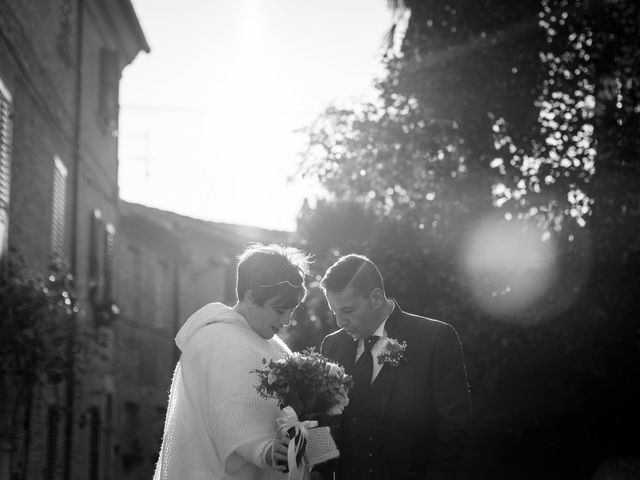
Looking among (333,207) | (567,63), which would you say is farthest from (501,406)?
(333,207)

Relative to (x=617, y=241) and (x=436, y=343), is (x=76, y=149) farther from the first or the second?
(x=436, y=343)

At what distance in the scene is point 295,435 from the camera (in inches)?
196

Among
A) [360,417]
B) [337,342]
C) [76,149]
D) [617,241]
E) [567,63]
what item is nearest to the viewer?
[360,417]

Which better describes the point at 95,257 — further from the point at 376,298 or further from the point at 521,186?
the point at 376,298

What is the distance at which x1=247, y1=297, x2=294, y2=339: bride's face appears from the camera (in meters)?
5.38

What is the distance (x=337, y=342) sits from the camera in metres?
6.35

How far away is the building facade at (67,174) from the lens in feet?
45.5

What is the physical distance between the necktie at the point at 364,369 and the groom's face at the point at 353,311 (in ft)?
0.22

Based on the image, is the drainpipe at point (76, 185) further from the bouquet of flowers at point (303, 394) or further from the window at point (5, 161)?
the bouquet of flowers at point (303, 394)

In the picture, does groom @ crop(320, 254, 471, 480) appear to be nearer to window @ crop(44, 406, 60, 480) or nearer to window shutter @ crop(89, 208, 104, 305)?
window @ crop(44, 406, 60, 480)

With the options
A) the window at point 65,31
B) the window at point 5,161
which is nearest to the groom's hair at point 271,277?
the window at point 5,161

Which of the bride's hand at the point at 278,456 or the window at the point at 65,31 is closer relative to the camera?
the bride's hand at the point at 278,456

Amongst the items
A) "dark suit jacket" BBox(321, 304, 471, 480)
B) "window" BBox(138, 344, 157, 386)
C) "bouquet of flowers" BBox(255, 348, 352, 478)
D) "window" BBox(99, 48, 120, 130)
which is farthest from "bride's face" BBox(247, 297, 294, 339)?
"window" BBox(138, 344, 157, 386)

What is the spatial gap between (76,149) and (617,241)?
9.26 metres
